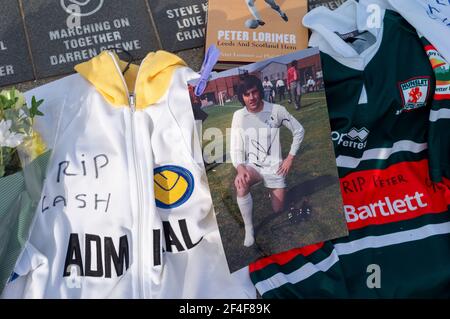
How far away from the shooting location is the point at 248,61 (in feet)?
5.30

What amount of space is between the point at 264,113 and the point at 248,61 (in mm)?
→ 347

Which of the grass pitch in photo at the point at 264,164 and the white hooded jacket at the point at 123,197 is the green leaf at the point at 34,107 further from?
the grass pitch in photo at the point at 264,164

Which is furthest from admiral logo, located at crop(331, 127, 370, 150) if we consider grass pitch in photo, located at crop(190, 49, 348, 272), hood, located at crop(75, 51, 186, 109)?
hood, located at crop(75, 51, 186, 109)

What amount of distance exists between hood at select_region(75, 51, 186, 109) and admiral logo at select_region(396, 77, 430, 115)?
0.65m

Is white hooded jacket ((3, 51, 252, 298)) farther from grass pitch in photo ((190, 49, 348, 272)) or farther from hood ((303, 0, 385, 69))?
hood ((303, 0, 385, 69))

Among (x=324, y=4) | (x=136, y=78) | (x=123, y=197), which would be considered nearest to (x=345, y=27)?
(x=324, y=4)

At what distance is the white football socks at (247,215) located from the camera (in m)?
1.32

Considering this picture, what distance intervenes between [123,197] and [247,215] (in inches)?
12.7

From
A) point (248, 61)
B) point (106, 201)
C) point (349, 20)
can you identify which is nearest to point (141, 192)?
point (106, 201)

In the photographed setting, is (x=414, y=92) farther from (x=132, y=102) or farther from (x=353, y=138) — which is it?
(x=132, y=102)

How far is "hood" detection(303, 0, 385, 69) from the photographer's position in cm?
145

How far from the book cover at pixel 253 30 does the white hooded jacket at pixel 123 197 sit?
292 mm

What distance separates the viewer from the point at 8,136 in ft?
4.00
